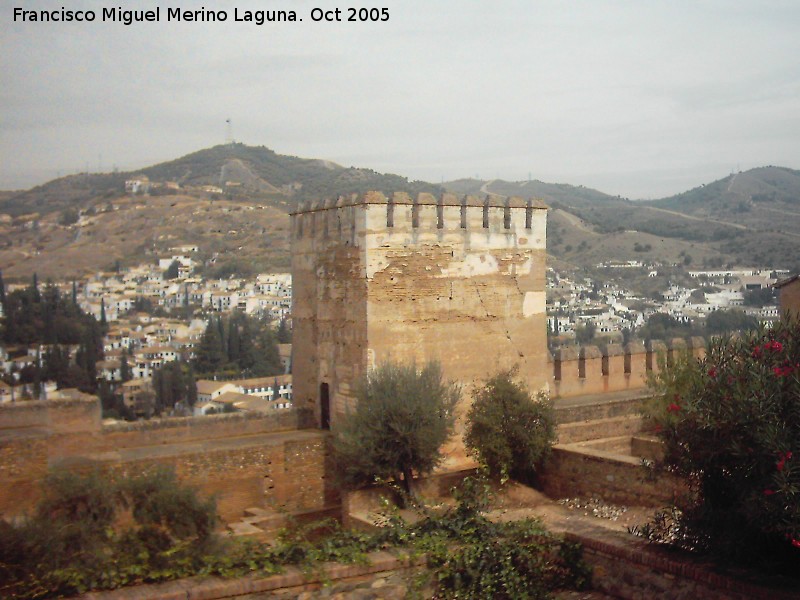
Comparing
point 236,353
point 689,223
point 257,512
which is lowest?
point 236,353

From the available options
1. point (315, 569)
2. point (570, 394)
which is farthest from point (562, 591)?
point (570, 394)

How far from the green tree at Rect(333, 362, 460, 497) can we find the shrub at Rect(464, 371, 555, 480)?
1.59ft

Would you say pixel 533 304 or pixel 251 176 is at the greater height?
pixel 251 176

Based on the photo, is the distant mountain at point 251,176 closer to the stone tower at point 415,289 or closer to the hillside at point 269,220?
the hillside at point 269,220

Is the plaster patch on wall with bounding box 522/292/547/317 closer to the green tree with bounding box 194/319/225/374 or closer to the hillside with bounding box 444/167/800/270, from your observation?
the green tree with bounding box 194/319/225/374

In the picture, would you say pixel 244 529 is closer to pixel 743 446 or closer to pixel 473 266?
pixel 473 266

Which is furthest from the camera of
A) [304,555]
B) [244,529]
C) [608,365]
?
[608,365]

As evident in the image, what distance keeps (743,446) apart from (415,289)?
701 centimetres

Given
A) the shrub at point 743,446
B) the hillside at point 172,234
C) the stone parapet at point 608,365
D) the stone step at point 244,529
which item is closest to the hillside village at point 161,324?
the hillside at point 172,234

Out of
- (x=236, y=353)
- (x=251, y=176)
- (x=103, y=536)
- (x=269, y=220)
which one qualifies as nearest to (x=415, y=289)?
(x=103, y=536)

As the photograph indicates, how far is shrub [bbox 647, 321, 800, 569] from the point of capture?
5.45 meters

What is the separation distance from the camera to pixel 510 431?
459 inches

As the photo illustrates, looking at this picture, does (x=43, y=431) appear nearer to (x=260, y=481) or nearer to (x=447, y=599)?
(x=260, y=481)

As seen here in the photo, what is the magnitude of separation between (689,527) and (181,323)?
54.7 meters
